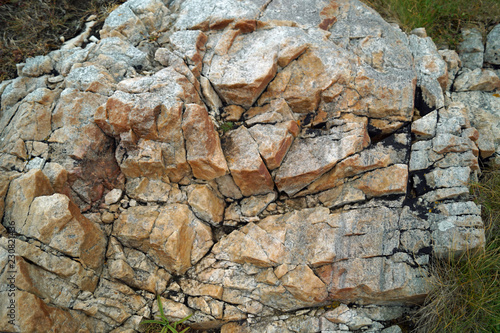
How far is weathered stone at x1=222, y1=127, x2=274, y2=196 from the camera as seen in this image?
14.0 ft

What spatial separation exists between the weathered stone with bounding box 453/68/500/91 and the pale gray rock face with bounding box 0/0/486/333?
10.5 inches

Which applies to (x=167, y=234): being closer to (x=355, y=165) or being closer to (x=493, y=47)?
(x=355, y=165)

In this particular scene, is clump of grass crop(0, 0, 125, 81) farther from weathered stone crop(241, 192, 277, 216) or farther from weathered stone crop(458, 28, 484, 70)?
weathered stone crop(458, 28, 484, 70)

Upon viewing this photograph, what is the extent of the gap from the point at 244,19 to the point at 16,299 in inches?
168

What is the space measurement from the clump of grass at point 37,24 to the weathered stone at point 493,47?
20.2 feet

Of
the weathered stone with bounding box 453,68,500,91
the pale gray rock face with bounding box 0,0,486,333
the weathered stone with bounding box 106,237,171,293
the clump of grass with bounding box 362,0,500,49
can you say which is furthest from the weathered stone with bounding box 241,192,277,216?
the clump of grass with bounding box 362,0,500,49

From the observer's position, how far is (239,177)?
435 cm

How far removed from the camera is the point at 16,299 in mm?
3359

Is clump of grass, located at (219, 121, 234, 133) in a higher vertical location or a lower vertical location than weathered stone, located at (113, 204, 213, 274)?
higher

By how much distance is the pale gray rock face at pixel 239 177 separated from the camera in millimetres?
3939

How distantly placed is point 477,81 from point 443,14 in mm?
1638

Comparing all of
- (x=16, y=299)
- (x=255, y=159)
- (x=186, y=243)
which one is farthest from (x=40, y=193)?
(x=255, y=159)

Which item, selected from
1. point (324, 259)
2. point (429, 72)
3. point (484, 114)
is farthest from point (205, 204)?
point (484, 114)

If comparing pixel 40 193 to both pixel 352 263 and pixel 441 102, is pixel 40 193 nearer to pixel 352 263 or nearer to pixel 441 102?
pixel 352 263
